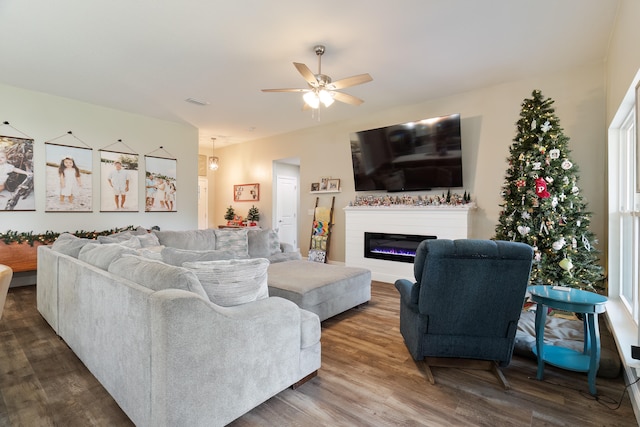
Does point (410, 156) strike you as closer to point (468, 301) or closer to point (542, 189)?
point (542, 189)

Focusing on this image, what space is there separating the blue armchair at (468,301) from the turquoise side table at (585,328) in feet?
0.74

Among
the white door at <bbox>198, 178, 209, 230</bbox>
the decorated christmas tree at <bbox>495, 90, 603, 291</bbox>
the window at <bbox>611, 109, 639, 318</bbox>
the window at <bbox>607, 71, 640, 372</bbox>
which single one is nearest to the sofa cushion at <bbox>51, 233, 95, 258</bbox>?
the decorated christmas tree at <bbox>495, 90, 603, 291</bbox>

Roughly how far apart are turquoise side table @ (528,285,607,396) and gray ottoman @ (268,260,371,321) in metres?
1.70

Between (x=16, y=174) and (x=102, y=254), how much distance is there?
12.2 ft

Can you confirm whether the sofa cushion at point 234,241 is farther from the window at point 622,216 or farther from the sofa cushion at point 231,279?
the window at point 622,216

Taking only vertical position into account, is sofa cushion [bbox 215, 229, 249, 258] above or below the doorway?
below

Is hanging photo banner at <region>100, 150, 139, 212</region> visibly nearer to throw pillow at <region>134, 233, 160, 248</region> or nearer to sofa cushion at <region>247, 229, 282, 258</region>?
throw pillow at <region>134, 233, 160, 248</region>

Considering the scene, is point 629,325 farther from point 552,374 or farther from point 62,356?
point 62,356

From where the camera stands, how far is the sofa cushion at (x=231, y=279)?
5.84 feet

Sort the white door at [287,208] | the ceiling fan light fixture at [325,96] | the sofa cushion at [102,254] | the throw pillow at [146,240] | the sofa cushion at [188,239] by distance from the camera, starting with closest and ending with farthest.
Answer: the sofa cushion at [102,254], the ceiling fan light fixture at [325,96], the throw pillow at [146,240], the sofa cushion at [188,239], the white door at [287,208]

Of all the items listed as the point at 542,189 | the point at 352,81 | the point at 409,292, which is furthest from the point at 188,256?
the point at 542,189

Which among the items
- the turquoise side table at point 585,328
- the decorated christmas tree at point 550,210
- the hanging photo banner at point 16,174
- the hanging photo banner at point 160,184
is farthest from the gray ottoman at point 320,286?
the hanging photo banner at point 16,174

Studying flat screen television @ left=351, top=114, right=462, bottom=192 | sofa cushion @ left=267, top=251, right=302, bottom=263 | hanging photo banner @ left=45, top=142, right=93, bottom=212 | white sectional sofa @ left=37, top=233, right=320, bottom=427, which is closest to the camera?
white sectional sofa @ left=37, top=233, right=320, bottom=427

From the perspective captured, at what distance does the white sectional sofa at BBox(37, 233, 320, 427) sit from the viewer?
1.41 metres
